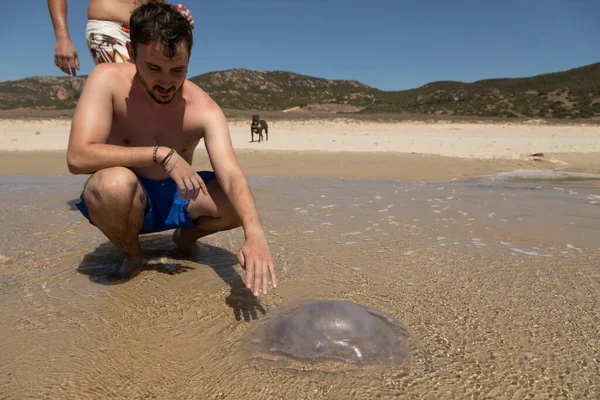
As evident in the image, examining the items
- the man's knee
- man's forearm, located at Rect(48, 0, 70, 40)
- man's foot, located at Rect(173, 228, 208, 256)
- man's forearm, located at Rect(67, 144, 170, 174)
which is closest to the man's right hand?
man's forearm, located at Rect(67, 144, 170, 174)

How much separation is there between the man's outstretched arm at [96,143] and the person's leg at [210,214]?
0.39m

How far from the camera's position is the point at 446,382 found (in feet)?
4.31

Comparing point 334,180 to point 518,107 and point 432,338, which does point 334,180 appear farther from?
point 518,107

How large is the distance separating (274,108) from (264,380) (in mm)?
37153

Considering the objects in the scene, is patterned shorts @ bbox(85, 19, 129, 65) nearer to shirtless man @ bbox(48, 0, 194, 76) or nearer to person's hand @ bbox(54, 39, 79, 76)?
shirtless man @ bbox(48, 0, 194, 76)

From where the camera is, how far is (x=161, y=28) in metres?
1.86

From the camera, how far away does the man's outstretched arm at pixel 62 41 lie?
2855mm

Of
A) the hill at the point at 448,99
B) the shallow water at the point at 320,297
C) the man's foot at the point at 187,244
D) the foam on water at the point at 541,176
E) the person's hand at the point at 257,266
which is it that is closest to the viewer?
the shallow water at the point at 320,297

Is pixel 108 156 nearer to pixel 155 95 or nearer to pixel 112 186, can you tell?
pixel 112 186

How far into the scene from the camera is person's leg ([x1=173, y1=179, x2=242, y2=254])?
233 centimetres

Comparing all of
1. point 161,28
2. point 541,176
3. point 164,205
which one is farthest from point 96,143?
point 541,176

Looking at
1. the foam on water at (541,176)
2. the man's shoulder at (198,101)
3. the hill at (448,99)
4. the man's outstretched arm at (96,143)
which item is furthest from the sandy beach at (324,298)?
the hill at (448,99)

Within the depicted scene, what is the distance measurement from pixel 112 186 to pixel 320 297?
100 cm

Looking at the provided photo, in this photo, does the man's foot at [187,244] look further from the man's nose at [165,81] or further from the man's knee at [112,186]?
the man's nose at [165,81]
